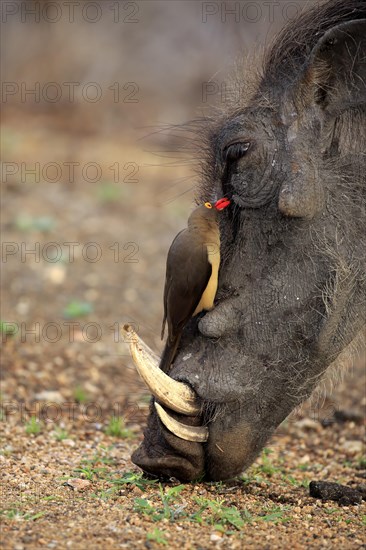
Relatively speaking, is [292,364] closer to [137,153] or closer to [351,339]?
[351,339]

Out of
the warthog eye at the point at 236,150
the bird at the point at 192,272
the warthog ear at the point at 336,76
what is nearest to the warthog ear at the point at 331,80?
the warthog ear at the point at 336,76

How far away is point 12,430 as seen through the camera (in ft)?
15.3

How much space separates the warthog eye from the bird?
19cm

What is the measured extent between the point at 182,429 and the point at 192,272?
2.13 feet

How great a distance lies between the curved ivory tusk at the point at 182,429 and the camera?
3.44m

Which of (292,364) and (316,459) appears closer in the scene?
(292,364)

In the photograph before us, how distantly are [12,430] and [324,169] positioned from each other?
2.17 meters

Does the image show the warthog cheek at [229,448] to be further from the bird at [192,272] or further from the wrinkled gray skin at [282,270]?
the bird at [192,272]

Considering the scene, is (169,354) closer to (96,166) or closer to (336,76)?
(336,76)

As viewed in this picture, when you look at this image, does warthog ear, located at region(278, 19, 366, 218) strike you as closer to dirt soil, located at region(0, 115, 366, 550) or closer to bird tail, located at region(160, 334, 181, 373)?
bird tail, located at region(160, 334, 181, 373)

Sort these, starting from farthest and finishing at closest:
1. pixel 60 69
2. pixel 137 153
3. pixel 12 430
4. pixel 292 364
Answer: pixel 60 69, pixel 137 153, pixel 12 430, pixel 292 364

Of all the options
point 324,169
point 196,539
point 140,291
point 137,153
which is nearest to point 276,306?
point 324,169

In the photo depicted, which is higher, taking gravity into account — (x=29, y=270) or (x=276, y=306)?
(x=276, y=306)

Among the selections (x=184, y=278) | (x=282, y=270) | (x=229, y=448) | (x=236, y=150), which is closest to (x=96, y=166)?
(x=236, y=150)
